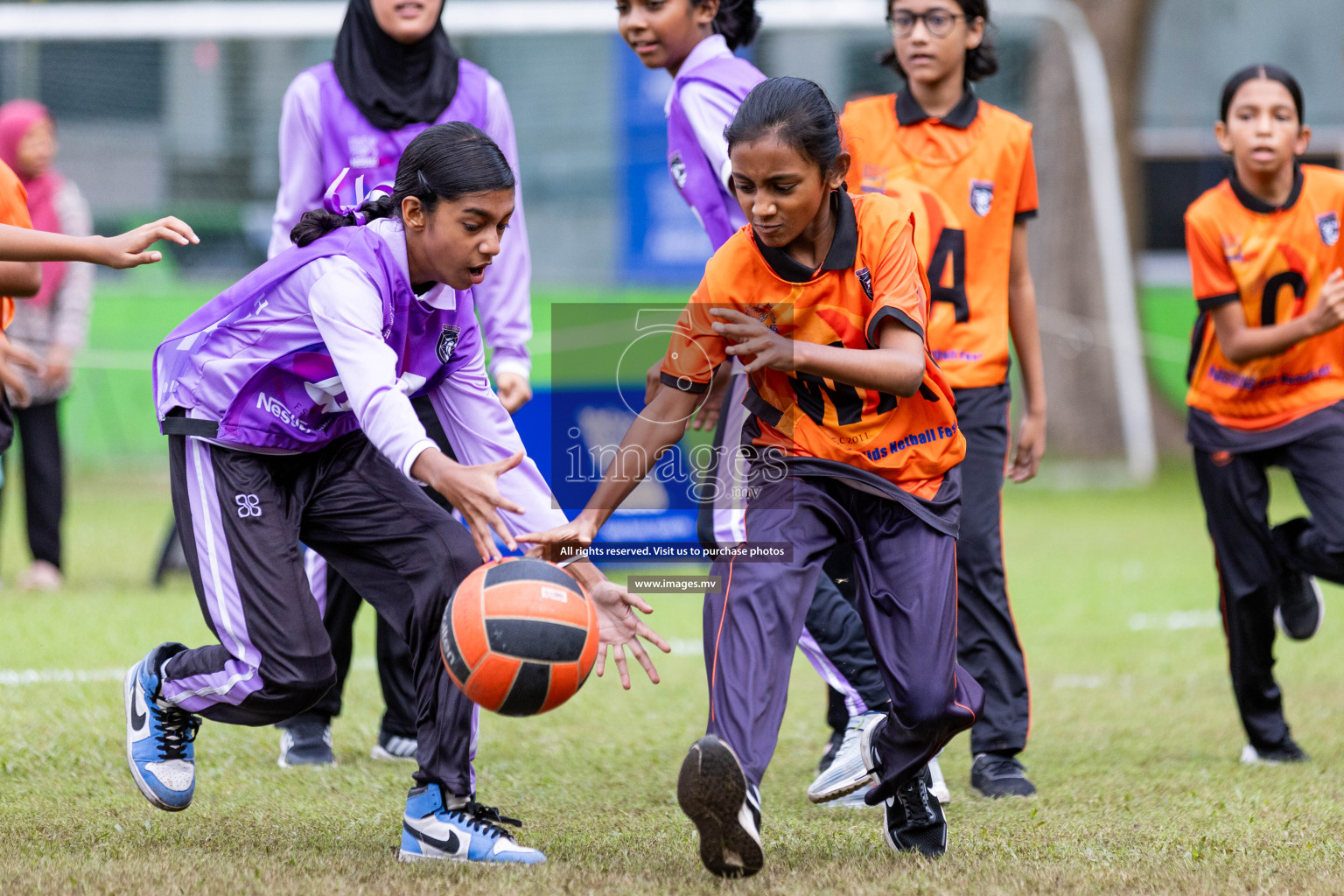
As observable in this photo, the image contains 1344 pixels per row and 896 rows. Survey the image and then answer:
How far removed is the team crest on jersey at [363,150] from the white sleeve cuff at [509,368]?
792 mm

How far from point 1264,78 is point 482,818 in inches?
145

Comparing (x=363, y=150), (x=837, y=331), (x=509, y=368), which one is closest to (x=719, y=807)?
(x=837, y=331)

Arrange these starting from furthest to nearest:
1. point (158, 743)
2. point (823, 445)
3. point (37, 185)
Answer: point (37, 185) < point (158, 743) < point (823, 445)

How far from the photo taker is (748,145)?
3.70 m

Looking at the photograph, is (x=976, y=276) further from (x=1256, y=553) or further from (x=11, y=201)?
(x=11, y=201)

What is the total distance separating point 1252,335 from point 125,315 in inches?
533

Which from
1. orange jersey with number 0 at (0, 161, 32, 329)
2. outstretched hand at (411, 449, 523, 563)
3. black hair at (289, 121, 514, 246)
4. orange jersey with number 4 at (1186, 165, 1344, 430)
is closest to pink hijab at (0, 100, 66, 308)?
orange jersey with number 0 at (0, 161, 32, 329)

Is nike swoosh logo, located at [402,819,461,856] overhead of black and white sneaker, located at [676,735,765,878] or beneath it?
beneath

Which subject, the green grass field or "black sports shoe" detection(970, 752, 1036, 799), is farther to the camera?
"black sports shoe" detection(970, 752, 1036, 799)

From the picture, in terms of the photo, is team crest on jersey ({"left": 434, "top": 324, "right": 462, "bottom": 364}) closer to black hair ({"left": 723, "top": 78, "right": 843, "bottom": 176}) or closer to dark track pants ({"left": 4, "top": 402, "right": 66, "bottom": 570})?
black hair ({"left": 723, "top": 78, "right": 843, "bottom": 176})

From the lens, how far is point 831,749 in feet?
16.5

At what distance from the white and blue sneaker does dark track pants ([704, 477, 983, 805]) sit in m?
0.23

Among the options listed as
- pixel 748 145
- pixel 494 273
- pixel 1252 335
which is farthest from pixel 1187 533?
pixel 748 145

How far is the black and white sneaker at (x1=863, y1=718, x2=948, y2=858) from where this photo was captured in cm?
387
